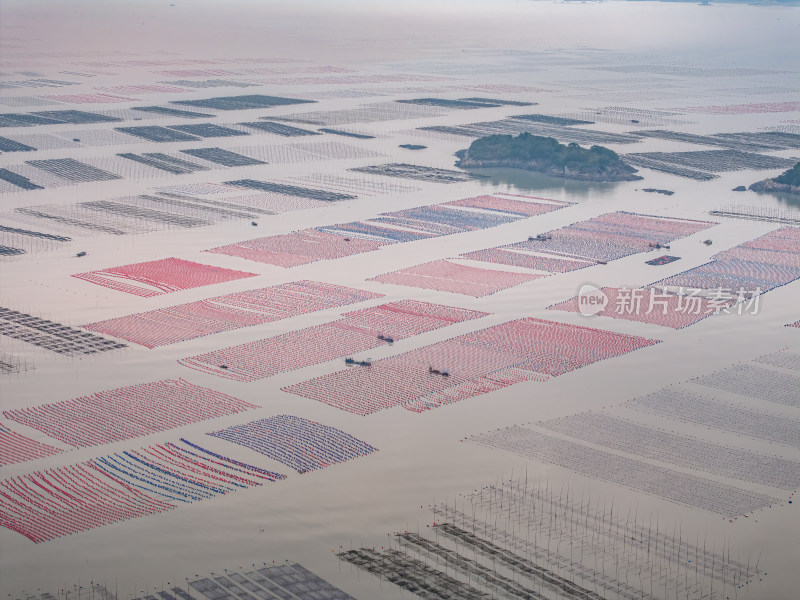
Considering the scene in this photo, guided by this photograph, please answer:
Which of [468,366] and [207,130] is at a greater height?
[207,130]

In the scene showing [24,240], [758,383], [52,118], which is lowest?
[758,383]

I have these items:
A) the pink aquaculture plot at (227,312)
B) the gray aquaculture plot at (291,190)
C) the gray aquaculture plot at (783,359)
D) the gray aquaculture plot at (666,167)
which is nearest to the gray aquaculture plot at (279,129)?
the gray aquaculture plot at (291,190)

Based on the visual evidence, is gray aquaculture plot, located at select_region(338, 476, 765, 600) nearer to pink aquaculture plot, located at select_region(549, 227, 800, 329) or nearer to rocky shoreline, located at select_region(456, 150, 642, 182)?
pink aquaculture plot, located at select_region(549, 227, 800, 329)

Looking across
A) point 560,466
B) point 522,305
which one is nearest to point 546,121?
point 522,305

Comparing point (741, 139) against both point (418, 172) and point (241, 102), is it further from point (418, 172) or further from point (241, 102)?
point (241, 102)

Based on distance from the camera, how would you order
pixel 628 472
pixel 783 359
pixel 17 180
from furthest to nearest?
pixel 17 180 → pixel 783 359 → pixel 628 472

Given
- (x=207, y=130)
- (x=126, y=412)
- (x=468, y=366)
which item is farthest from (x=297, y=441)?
(x=207, y=130)

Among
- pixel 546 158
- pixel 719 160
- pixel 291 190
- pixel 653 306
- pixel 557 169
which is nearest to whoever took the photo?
pixel 653 306

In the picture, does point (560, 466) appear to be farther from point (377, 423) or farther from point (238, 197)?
point (238, 197)
